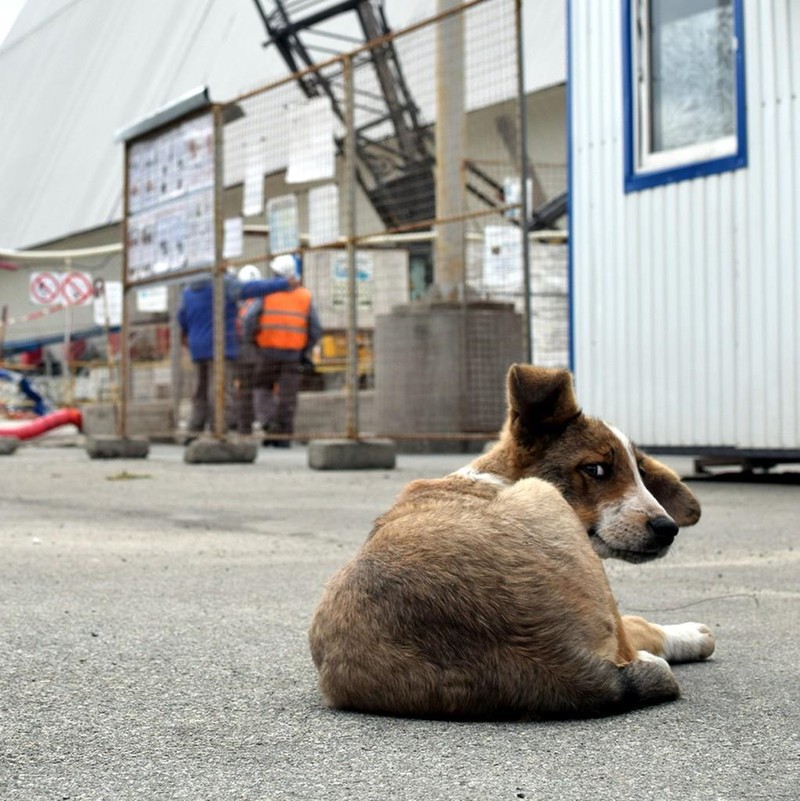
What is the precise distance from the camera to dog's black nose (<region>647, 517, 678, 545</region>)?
335 centimetres

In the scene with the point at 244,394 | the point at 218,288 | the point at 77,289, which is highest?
the point at 77,289

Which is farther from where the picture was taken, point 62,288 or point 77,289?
point 77,289

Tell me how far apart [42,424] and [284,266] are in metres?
5.99

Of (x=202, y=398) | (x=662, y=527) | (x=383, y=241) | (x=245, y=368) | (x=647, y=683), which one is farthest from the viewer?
(x=202, y=398)

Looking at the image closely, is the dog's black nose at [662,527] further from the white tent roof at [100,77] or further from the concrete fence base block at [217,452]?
the concrete fence base block at [217,452]

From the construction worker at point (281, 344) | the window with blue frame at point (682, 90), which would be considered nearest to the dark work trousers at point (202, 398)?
the construction worker at point (281, 344)

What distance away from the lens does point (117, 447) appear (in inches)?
531

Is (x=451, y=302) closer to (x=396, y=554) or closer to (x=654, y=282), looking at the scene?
(x=654, y=282)

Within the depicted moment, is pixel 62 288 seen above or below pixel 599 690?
above

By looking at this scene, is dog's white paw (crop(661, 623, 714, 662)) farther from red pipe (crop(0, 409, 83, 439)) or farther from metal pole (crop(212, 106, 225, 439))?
red pipe (crop(0, 409, 83, 439))

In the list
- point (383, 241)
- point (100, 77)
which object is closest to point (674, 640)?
point (383, 241)

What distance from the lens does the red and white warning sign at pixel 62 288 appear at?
23906mm

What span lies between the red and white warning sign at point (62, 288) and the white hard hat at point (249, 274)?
34.7 feet

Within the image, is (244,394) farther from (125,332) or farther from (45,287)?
(45,287)
